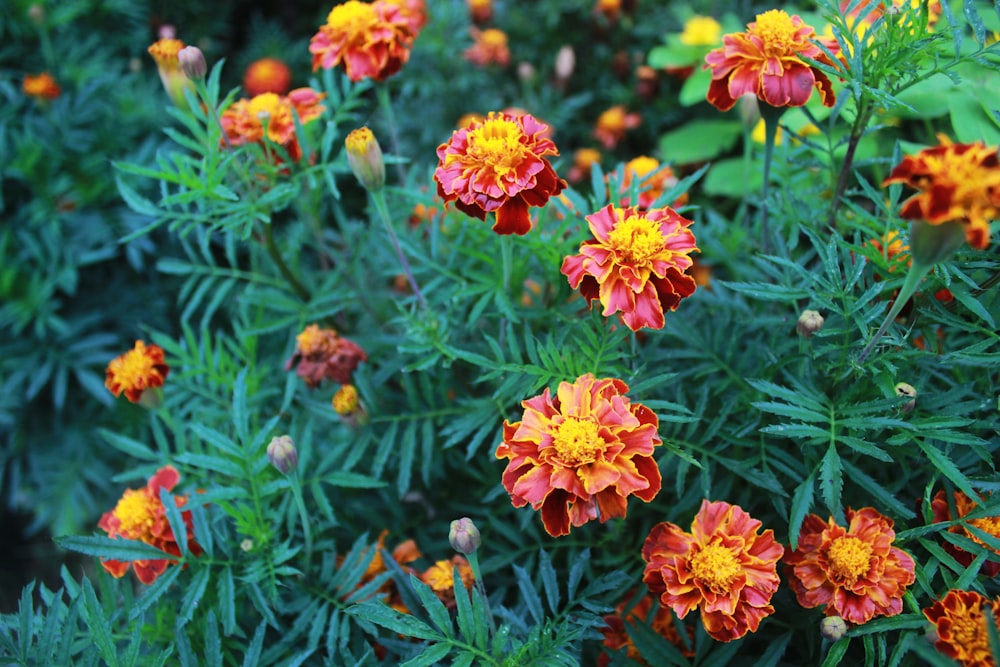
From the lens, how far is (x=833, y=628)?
71 centimetres

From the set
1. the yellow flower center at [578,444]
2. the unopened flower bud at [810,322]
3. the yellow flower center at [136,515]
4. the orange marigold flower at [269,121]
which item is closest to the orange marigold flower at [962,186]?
the unopened flower bud at [810,322]

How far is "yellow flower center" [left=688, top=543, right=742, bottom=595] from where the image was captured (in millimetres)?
729

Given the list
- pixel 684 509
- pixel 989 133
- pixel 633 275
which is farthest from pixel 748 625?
pixel 989 133

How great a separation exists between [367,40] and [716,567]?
2.59ft

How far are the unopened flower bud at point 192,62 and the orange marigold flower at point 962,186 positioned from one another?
79 centimetres

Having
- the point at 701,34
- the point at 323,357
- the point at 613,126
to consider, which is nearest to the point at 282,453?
the point at 323,357

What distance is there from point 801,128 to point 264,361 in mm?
999

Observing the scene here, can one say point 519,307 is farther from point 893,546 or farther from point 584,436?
point 893,546

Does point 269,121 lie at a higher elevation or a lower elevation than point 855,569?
higher

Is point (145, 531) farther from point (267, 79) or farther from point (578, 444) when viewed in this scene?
point (267, 79)

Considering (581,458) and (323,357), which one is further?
(323,357)

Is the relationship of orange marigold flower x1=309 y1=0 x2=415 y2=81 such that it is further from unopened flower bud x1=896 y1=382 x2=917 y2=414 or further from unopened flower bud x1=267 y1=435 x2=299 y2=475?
unopened flower bud x1=896 y1=382 x2=917 y2=414

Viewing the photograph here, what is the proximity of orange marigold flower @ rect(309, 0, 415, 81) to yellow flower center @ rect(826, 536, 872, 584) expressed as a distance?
2.65ft

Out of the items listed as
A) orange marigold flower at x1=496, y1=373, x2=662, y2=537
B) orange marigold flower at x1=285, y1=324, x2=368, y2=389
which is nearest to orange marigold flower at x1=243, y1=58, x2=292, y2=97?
orange marigold flower at x1=285, y1=324, x2=368, y2=389
